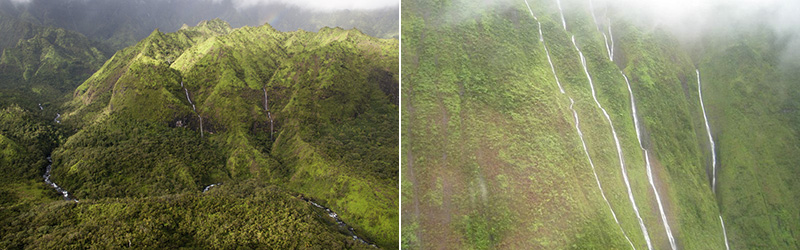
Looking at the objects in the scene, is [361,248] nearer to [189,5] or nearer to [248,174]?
[248,174]

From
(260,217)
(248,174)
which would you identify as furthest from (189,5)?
(260,217)

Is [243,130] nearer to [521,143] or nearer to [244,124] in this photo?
[244,124]

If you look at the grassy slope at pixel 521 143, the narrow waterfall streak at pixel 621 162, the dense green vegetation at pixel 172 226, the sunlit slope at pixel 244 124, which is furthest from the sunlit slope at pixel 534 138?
the sunlit slope at pixel 244 124

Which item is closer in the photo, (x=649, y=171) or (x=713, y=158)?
(x=649, y=171)

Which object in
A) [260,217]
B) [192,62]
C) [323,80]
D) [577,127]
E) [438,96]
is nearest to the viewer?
[438,96]

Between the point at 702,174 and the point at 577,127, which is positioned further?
the point at 702,174

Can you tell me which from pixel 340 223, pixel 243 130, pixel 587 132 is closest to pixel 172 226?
pixel 340 223
